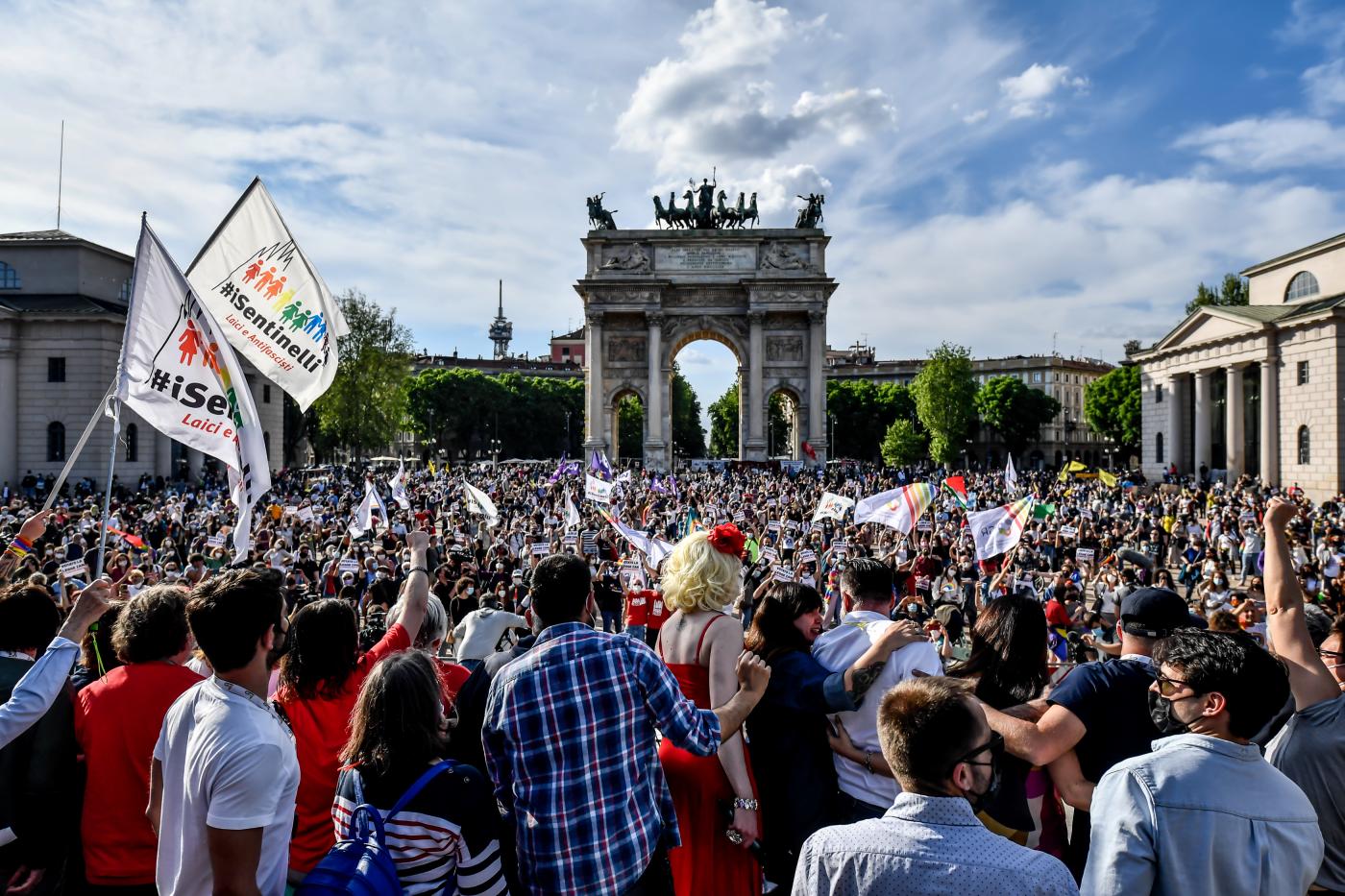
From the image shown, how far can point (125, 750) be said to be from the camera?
3299mm

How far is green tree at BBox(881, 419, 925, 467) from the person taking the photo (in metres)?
80.1

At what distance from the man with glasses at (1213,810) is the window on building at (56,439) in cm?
4712

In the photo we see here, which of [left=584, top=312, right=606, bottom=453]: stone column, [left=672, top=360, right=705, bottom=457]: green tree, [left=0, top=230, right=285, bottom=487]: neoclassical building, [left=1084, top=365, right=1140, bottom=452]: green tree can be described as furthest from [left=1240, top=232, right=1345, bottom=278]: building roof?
[left=672, top=360, right=705, bottom=457]: green tree

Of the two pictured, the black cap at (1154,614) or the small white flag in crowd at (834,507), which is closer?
the black cap at (1154,614)

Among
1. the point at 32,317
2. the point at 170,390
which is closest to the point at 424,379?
the point at 32,317

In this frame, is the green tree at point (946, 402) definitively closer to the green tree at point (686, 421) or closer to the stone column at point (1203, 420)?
the stone column at point (1203, 420)

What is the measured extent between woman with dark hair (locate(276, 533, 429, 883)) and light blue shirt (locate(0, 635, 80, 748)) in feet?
2.41

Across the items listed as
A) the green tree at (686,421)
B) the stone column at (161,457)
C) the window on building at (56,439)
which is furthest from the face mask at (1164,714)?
the green tree at (686,421)

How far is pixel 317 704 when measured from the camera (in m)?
3.37

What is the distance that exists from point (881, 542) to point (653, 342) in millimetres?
38089

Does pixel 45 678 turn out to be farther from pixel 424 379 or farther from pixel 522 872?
pixel 424 379

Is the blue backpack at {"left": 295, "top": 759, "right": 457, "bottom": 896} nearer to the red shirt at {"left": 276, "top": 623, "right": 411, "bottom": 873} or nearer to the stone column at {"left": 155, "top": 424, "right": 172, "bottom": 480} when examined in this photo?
the red shirt at {"left": 276, "top": 623, "right": 411, "bottom": 873}

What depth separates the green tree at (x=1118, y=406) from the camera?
7062cm

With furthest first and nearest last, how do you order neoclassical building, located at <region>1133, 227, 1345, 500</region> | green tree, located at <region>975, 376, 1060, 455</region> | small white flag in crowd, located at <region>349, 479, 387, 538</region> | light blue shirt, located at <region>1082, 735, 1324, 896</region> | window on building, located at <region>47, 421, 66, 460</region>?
1. green tree, located at <region>975, 376, 1060, 455</region>
2. window on building, located at <region>47, 421, 66, 460</region>
3. neoclassical building, located at <region>1133, 227, 1345, 500</region>
4. small white flag in crowd, located at <region>349, 479, 387, 538</region>
5. light blue shirt, located at <region>1082, 735, 1324, 896</region>
